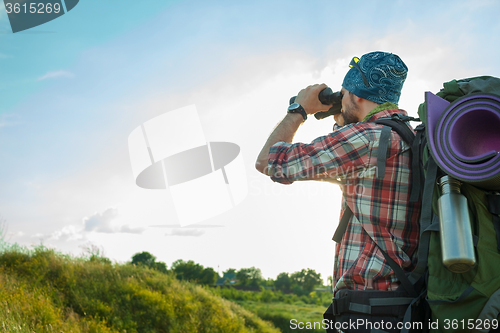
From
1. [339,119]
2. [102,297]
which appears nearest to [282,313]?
[102,297]

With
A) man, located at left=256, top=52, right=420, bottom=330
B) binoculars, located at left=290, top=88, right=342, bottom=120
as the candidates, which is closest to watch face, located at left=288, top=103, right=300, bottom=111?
binoculars, located at left=290, top=88, right=342, bottom=120

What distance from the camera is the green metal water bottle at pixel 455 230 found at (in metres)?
1.65

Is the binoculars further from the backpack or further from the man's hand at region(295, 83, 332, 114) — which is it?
the backpack

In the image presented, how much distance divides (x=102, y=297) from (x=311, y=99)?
29.9 feet

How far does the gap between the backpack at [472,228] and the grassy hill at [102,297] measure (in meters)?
6.30

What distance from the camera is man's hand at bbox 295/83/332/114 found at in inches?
106

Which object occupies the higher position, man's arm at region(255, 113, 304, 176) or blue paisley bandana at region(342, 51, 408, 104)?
blue paisley bandana at region(342, 51, 408, 104)

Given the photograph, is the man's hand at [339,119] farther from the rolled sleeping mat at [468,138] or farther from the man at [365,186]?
the rolled sleeping mat at [468,138]

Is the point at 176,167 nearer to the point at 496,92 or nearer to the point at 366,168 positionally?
the point at 366,168

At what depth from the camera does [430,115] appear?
192 centimetres

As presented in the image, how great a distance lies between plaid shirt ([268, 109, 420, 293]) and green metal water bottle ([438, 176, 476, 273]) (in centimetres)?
35

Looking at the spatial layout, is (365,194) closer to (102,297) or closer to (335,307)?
(335,307)

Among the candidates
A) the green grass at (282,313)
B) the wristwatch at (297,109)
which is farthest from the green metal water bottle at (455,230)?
the green grass at (282,313)

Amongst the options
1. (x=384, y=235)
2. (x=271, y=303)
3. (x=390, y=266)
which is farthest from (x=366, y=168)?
(x=271, y=303)
